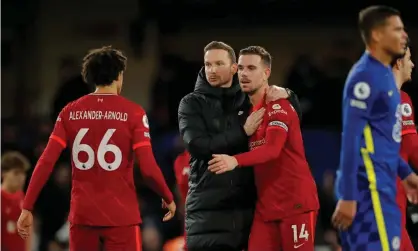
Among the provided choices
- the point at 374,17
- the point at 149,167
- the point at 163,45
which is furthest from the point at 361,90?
the point at 163,45

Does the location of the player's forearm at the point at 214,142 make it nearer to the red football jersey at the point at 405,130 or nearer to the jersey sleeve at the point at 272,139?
the jersey sleeve at the point at 272,139

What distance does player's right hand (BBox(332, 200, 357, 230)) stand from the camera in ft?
15.1

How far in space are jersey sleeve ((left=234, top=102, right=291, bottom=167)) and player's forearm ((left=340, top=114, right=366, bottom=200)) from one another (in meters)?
0.96

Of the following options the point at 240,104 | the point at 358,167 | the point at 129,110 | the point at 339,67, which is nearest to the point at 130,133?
the point at 129,110

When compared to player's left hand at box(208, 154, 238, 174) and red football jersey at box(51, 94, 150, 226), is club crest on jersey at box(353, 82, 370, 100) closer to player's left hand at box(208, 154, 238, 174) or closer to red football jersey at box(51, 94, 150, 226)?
player's left hand at box(208, 154, 238, 174)

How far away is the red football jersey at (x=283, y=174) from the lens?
575 centimetres

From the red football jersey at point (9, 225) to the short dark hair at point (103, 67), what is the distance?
319 cm

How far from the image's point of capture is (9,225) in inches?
346

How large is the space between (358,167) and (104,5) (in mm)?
8956

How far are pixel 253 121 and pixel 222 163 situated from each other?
19.2 inches

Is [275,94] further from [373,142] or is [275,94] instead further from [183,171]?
[183,171]

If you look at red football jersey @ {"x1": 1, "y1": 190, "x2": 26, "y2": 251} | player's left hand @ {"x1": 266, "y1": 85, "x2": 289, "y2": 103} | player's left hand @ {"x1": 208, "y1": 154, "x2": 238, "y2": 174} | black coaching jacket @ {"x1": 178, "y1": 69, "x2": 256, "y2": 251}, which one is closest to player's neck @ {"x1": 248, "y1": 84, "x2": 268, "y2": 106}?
player's left hand @ {"x1": 266, "y1": 85, "x2": 289, "y2": 103}

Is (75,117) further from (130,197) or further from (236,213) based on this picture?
(236,213)

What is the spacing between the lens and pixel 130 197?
233 inches
